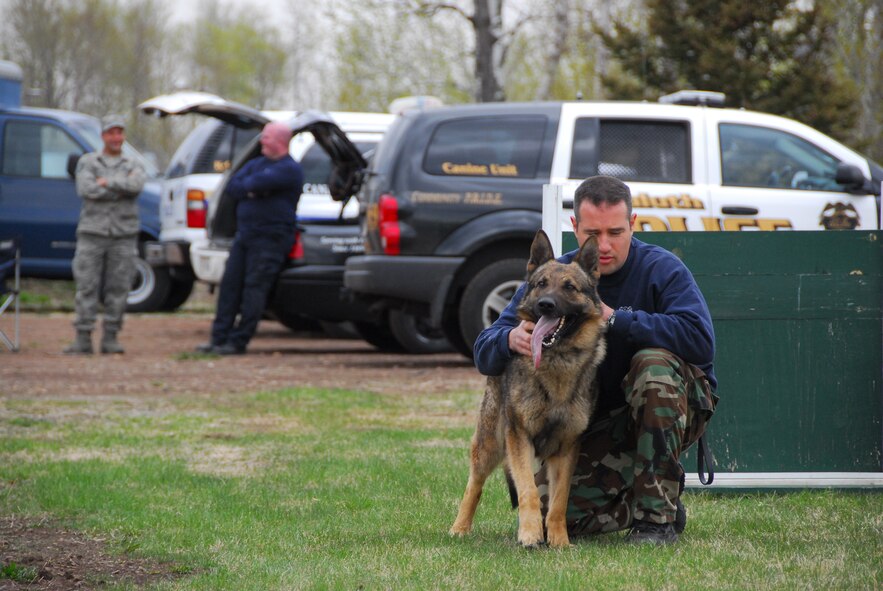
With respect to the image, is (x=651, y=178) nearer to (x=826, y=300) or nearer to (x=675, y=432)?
(x=826, y=300)

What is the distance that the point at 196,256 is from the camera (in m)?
13.1

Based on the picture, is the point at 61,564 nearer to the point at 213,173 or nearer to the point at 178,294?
the point at 213,173

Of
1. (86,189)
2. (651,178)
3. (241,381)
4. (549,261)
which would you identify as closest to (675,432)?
(549,261)

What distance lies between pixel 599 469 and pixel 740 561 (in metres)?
0.80

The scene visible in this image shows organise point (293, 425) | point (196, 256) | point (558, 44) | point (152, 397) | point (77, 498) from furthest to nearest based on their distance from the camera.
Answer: point (558, 44) < point (196, 256) < point (152, 397) < point (293, 425) < point (77, 498)

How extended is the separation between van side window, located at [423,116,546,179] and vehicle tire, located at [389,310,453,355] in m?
2.12

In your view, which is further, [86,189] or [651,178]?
[86,189]

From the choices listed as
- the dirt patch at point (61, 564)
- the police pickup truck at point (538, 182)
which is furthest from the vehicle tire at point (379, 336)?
the dirt patch at point (61, 564)

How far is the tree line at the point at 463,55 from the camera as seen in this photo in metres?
19.2

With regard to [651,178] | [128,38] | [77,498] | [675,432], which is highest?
[128,38]

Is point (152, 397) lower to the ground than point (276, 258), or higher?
lower

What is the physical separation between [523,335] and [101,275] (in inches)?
338

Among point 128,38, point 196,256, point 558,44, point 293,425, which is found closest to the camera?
point 293,425

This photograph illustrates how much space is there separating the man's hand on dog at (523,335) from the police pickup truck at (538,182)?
506 cm
